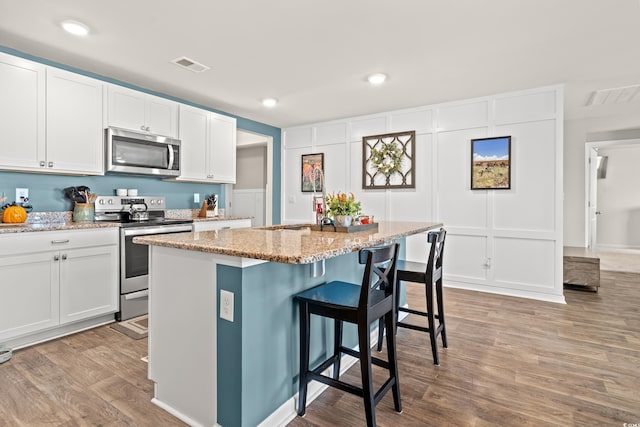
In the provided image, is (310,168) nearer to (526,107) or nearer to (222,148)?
(222,148)

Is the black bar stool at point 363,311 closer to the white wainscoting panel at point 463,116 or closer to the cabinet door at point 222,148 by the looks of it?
the cabinet door at point 222,148

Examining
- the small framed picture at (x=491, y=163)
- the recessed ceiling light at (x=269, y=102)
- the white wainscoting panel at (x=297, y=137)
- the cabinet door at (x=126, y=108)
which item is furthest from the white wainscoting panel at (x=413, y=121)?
the cabinet door at (x=126, y=108)

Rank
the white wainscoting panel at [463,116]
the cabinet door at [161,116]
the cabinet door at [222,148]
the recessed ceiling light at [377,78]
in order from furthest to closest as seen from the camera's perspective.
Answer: the cabinet door at [222,148] < the white wainscoting panel at [463,116] < the cabinet door at [161,116] < the recessed ceiling light at [377,78]

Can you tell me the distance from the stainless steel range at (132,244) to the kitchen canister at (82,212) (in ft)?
0.43

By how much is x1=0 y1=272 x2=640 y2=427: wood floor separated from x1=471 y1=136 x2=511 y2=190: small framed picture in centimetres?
165

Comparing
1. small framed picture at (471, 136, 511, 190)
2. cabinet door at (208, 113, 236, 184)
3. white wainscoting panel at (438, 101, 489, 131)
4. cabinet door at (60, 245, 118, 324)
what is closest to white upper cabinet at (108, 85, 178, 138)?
cabinet door at (208, 113, 236, 184)

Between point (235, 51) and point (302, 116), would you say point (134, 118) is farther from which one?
point (302, 116)

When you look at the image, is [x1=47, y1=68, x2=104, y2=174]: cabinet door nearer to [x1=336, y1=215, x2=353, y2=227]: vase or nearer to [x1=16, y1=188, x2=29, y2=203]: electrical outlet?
[x1=16, y1=188, x2=29, y2=203]: electrical outlet

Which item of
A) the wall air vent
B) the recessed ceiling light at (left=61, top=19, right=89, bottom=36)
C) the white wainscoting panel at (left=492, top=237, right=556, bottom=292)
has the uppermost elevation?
the wall air vent

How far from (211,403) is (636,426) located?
2107mm

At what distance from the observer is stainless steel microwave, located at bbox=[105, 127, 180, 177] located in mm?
3303

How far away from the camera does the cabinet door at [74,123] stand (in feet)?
9.58

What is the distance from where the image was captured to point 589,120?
517 centimetres

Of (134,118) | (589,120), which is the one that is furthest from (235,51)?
(589,120)
